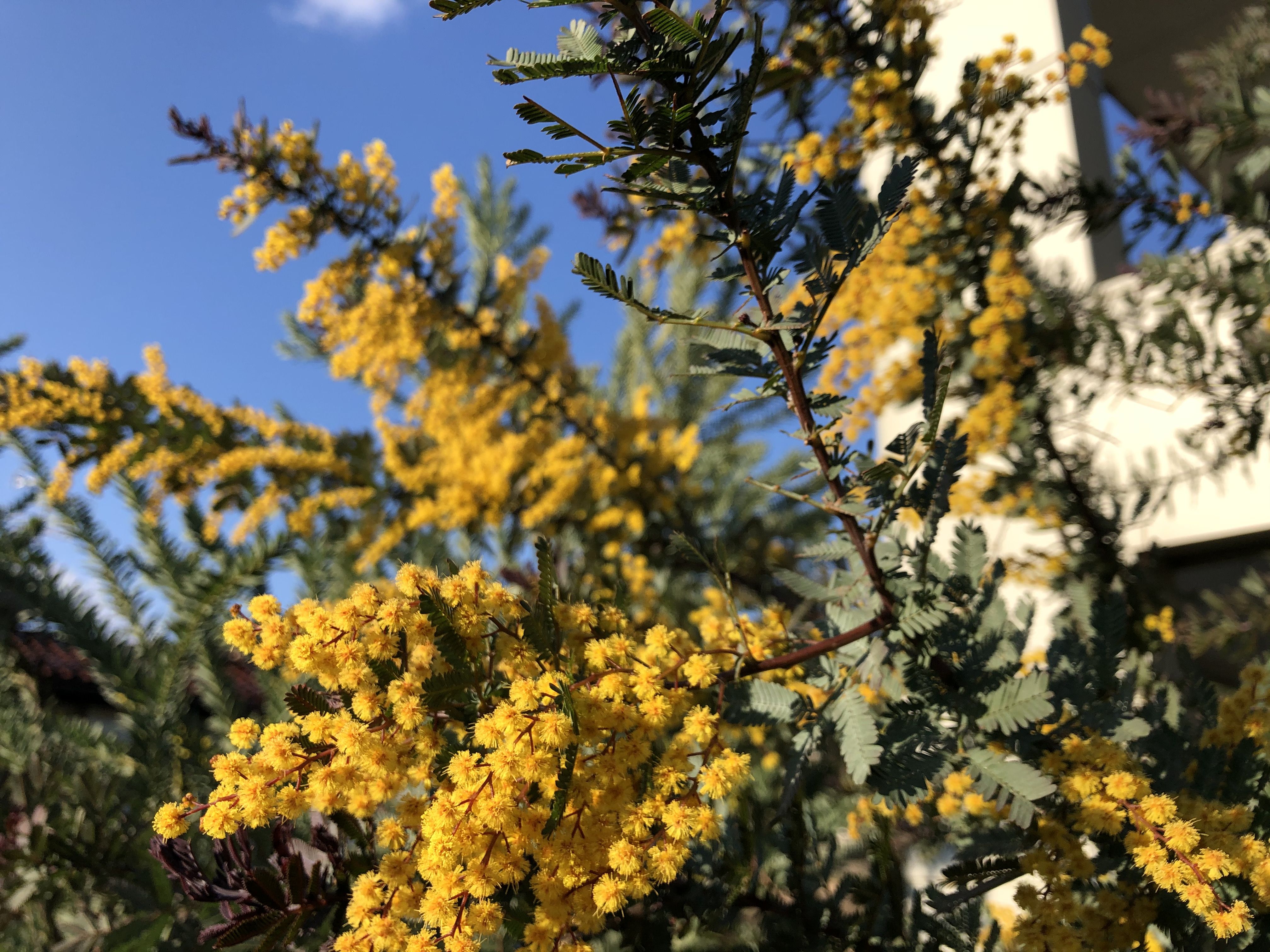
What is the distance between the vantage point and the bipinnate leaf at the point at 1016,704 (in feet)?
2.80

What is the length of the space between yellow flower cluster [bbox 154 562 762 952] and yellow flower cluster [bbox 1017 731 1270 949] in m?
0.40

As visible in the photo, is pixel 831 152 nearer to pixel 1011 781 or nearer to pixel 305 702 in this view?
pixel 1011 781

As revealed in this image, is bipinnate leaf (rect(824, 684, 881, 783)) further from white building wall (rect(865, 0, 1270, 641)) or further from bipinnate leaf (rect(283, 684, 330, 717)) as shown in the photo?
white building wall (rect(865, 0, 1270, 641))

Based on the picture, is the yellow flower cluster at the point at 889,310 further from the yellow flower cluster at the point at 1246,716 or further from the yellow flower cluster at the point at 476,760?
the yellow flower cluster at the point at 476,760

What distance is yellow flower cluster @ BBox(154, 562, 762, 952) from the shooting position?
708 millimetres

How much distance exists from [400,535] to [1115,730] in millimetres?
2357

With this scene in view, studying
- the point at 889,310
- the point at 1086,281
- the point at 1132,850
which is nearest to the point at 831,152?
the point at 889,310

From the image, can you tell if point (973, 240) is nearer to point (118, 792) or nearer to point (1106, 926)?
point (1106, 926)

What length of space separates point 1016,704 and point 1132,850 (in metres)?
0.17

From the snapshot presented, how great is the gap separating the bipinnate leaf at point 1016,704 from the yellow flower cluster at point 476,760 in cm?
33

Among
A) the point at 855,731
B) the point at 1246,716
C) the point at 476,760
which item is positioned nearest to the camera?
the point at 476,760

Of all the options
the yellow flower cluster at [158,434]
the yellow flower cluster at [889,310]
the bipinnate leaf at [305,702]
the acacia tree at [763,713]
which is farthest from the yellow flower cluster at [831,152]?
the yellow flower cluster at [158,434]

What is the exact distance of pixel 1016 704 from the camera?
34.4 inches

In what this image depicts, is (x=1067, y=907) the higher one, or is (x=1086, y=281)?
(x=1086, y=281)
